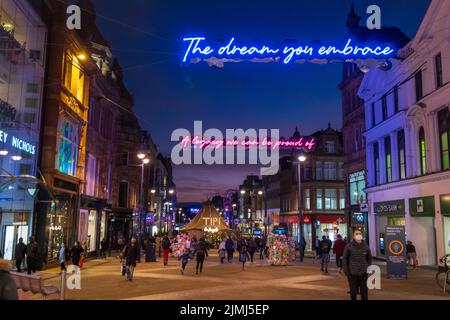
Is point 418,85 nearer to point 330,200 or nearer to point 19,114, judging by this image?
point 19,114

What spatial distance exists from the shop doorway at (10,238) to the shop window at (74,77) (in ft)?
28.1

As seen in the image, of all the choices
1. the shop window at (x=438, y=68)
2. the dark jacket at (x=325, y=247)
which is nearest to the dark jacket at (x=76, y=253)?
the dark jacket at (x=325, y=247)

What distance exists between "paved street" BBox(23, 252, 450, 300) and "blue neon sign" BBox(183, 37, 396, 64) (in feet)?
30.3

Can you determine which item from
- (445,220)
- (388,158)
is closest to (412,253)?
Answer: (445,220)

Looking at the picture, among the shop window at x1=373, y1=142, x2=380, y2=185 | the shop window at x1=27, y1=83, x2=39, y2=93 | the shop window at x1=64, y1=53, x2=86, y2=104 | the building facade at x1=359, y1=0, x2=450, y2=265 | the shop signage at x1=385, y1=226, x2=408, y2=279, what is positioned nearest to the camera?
the shop signage at x1=385, y1=226, x2=408, y2=279

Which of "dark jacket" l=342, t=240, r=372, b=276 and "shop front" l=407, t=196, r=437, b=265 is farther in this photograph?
"shop front" l=407, t=196, r=437, b=265

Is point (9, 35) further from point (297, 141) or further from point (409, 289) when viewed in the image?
point (297, 141)

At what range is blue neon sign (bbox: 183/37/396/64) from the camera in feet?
60.7

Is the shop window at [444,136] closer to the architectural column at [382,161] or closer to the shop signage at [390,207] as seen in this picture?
the shop signage at [390,207]

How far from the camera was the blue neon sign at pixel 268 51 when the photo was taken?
60.7 ft

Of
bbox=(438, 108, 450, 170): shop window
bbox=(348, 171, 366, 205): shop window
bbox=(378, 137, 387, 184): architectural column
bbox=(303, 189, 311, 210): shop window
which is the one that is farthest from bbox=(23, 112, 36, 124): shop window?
bbox=(303, 189, 311, 210): shop window

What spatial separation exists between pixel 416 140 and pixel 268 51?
13131 millimetres

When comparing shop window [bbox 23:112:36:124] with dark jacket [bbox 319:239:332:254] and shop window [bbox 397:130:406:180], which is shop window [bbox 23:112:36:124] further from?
shop window [bbox 397:130:406:180]

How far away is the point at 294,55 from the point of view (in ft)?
61.3
